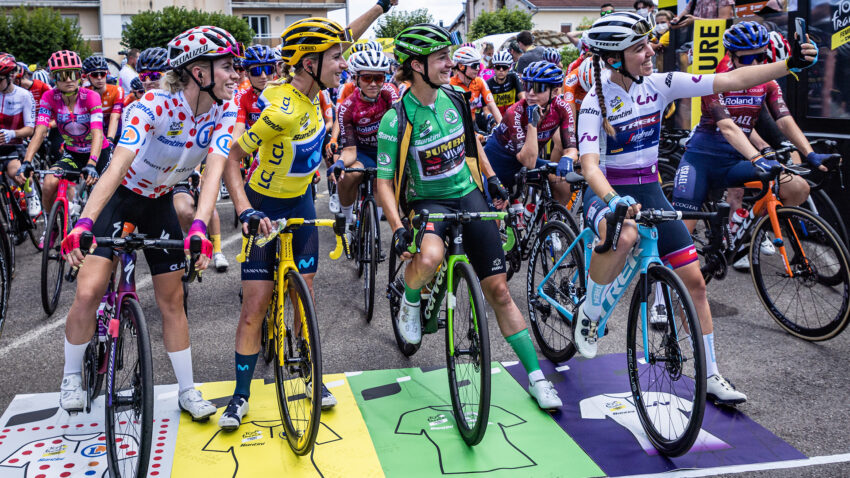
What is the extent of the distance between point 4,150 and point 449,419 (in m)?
7.57

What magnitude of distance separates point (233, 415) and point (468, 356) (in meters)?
1.54

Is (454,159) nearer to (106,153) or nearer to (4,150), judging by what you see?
(106,153)

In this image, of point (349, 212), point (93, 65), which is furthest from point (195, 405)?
point (93, 65)

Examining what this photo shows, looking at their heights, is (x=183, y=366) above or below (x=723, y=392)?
above

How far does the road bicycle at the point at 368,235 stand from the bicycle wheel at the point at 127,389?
9.70 ft

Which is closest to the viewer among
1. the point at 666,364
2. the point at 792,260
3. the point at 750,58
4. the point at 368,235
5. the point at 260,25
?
the point at 666,364

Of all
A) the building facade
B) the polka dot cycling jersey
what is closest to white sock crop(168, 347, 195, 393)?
the polka dot cycling jersey

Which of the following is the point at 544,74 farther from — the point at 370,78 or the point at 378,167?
the point at 378,167

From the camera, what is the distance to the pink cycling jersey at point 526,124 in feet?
24.2

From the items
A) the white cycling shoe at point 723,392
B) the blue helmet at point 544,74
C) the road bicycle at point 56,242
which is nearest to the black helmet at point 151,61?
the road bicycle at point 56,242

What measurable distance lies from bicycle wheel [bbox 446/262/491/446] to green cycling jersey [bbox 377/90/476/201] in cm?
71

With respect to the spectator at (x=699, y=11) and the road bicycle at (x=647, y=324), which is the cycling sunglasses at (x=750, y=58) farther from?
the spectator at (x=699, y=11)

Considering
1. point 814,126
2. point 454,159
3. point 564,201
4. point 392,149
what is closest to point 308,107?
point 392,149

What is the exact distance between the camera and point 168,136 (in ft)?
13.7
